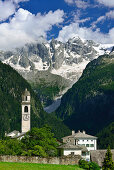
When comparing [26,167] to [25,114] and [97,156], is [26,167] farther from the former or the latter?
[25,114]

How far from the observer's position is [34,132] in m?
126

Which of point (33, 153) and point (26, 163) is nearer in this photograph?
point (26, 163)

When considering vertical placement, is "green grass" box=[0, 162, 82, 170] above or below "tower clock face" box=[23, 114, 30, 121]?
below

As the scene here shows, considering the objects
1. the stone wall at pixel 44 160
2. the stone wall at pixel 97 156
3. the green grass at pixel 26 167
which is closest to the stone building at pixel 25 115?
the stone wall at pixel 97 156

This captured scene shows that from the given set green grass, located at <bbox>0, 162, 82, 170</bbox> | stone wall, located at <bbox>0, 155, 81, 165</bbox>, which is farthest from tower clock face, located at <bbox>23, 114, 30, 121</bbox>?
green grass, located at <bbox>0, 162, 82, 170</bbox>

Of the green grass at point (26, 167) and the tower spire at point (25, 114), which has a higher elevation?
the tower spire at point (25, 114)

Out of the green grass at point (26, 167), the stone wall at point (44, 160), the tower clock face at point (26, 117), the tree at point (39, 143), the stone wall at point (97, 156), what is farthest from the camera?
the tower clock face at point (26, 117)

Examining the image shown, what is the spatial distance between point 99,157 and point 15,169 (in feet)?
213

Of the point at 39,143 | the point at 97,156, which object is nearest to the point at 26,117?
the point at 97,156

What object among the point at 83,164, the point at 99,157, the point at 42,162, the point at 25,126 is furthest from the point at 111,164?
the point at 25,126

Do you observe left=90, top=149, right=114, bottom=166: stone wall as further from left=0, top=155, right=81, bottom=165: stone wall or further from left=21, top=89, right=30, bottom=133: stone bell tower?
left=21, top=89, right=30, bottom=133: stone bell tower

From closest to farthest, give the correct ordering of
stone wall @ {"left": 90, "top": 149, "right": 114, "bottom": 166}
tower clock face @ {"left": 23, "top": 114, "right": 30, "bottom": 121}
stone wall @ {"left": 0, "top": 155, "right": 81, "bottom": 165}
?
stone wall @ {"left": 0, "top": 155, "right": 81, "bottom": 165}
stone wall @ {"left": 90, "top": 149, "right": 114, "bottom": 166}
tower clock face @ {"left": 23, "top": 114, "right": 30, "bottom": 121}

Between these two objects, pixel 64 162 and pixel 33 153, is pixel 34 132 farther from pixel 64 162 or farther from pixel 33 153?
pixel 64 162

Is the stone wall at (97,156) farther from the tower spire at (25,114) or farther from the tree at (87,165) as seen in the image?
the tower spire at (25,114)
